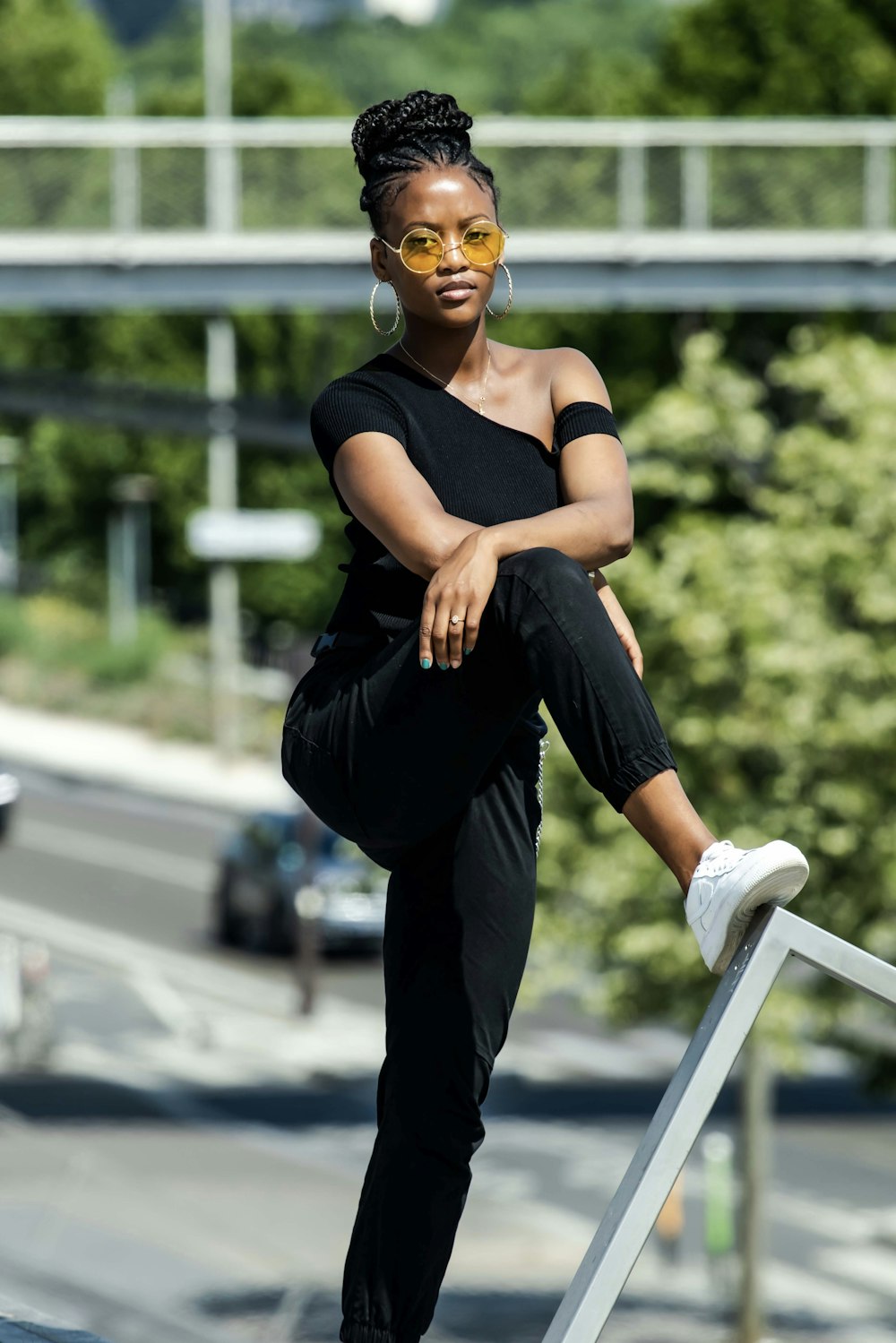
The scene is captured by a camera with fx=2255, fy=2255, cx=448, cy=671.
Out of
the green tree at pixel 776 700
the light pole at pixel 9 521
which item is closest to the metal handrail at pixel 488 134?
the green tree at pixel 776 700

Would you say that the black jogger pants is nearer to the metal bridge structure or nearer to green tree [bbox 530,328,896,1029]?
green tree [bbox 530,328,896,1029]

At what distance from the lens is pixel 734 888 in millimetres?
2697

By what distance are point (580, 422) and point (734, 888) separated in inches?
33.3

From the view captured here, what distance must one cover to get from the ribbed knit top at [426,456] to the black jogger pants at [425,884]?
0.08 m

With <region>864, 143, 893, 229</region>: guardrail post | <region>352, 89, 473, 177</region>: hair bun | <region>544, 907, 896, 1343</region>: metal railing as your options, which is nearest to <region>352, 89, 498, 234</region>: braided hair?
<region>352, 89, 473, 177</region>: hair bun

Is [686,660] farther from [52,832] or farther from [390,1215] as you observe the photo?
[52,832]

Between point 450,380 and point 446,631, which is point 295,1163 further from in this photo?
point 446,631

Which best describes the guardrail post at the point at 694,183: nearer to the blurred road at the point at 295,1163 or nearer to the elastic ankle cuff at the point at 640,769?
the blurred road at the point at 295,1163

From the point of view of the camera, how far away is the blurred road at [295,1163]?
552 inches

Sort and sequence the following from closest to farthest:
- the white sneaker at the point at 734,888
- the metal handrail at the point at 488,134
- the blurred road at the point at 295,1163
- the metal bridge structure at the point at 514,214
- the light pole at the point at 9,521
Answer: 1. the white sneaker at the point at 734,888
2. the blurred road at the point at 295,1163
3. the metal handrail at the point at 488,134
4. the metal bridge structure at the point at 514,214
5. the light pole at the point at 9,521

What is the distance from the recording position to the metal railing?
256cm

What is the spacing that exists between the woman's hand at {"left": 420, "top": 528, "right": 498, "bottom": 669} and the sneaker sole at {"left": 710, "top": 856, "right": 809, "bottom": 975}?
48 cm

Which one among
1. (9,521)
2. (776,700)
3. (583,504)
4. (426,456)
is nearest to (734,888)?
(583,504)

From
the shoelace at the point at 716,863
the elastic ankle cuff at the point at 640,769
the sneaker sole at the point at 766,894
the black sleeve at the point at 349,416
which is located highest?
the black sleeve at the point at 349,416
